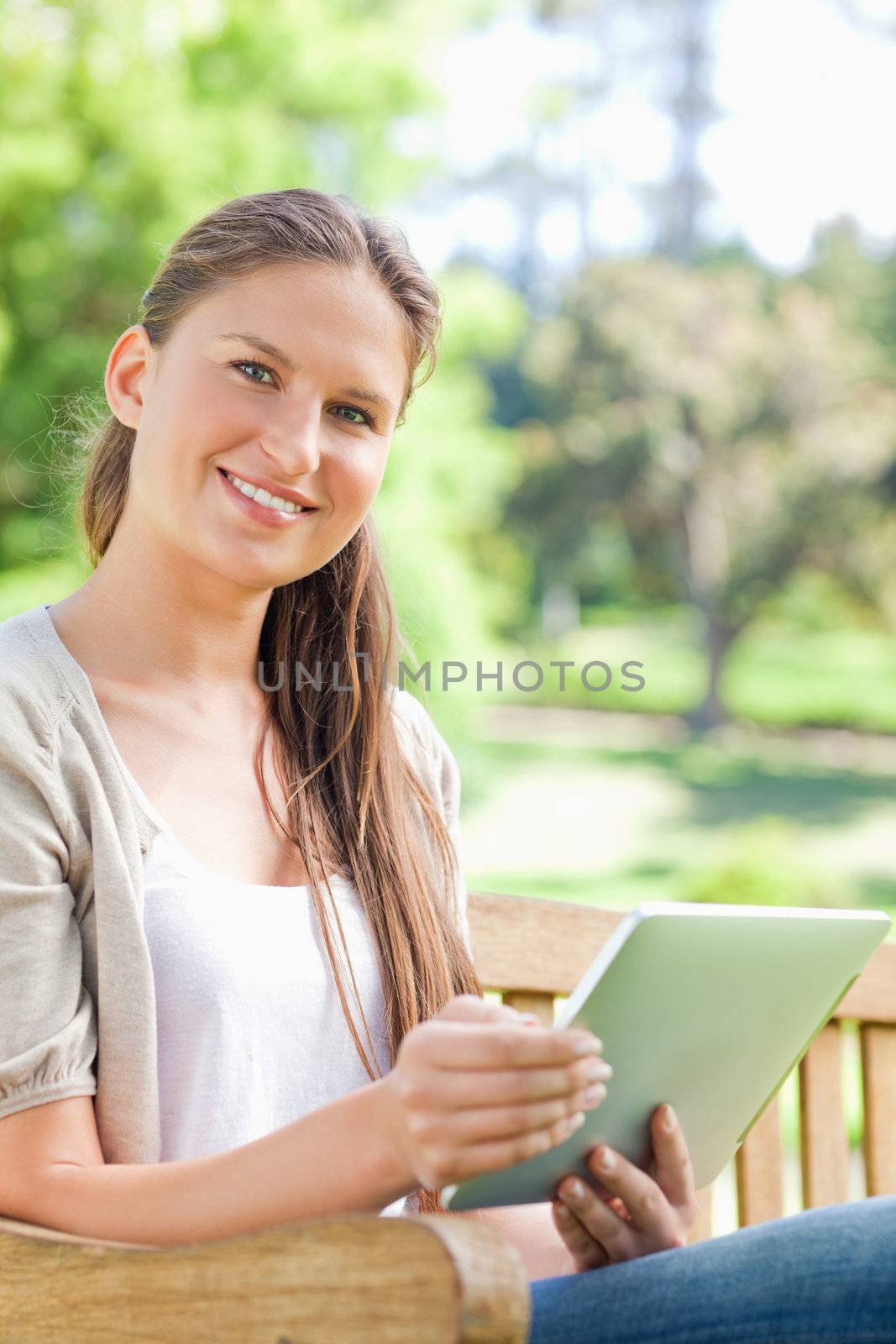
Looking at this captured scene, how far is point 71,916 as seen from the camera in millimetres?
1122

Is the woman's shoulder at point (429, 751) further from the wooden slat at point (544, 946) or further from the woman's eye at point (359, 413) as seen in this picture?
the woman's eye at point (359, 413)

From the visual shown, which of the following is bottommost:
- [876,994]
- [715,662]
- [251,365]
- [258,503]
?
[876,994]

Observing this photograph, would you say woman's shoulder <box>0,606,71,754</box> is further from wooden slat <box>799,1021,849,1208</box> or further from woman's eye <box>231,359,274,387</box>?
wooden slat <box>799,1021,849,1208</box>

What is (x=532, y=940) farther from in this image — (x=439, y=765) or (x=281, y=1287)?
(x=281, y=1287)

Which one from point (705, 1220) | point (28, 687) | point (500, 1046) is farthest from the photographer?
point (705, 1220)

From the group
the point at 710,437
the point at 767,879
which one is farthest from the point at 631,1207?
the point at 710,437

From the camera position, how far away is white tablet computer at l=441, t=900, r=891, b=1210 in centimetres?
91

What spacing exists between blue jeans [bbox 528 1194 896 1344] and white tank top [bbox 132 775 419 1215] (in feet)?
0.98

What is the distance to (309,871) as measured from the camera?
51.6 inches

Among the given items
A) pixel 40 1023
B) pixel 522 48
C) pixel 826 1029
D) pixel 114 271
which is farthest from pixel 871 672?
pixel 40 1023

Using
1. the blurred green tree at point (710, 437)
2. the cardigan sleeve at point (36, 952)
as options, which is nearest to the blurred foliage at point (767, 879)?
the cardigan sleeve at point (36, 952)

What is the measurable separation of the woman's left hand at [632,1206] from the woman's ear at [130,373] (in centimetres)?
75

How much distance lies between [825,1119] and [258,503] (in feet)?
3.24

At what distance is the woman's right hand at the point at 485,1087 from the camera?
795 mm
